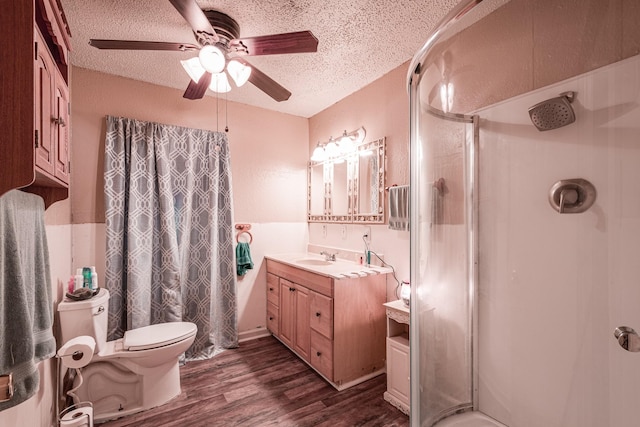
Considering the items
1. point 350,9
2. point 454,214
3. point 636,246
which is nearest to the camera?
point 636,246

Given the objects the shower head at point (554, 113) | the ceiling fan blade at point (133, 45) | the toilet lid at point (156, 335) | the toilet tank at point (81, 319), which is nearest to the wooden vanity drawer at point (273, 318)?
the toilet lid at point (156, 335)

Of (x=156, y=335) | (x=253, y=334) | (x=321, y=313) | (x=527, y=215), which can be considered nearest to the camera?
(x=527, y=215)

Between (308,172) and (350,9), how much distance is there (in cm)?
192

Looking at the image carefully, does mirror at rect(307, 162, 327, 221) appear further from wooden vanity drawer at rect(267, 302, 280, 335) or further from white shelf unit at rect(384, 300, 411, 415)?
white shelf unit at rect(384, 300, 411, 415)

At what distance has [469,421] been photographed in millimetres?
1395

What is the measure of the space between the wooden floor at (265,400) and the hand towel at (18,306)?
1142mm

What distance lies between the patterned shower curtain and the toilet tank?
45 cm

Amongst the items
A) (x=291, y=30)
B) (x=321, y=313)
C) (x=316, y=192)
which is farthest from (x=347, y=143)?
(x=321, y=313)

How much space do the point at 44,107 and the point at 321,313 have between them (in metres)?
1.88

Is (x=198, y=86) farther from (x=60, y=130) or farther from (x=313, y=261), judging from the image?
(x=313, y=261)

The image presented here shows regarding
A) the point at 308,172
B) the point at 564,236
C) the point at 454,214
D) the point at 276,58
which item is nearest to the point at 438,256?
the point at 454,214

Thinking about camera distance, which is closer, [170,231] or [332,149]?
[170,231]

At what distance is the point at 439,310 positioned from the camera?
4.52 feet

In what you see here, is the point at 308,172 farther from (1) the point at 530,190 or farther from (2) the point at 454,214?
(1) the point at 530,190
